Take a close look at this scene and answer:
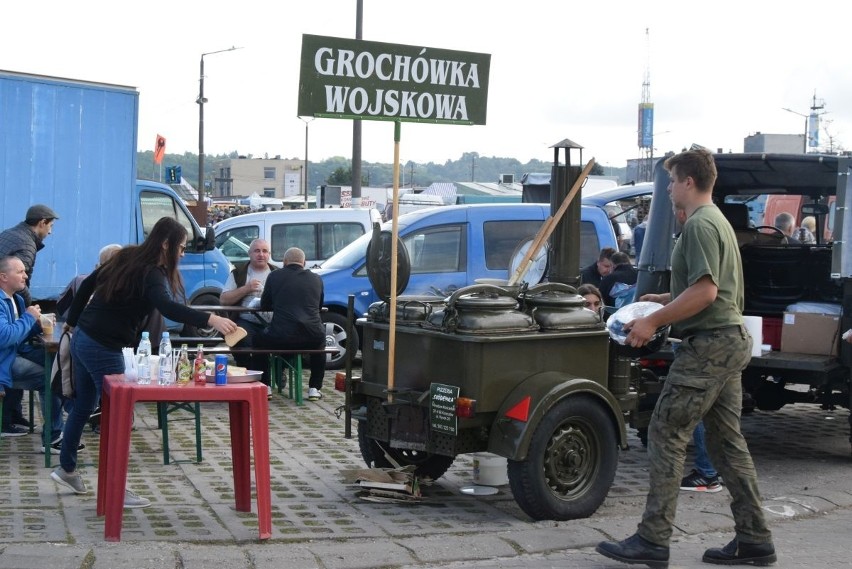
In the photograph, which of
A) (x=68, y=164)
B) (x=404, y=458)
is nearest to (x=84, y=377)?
(x=404, y=458)

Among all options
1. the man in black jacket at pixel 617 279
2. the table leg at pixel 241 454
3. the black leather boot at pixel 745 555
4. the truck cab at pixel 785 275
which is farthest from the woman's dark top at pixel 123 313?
the man in black jacket at pixel 617 279

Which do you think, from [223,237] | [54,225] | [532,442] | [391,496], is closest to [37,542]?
[391,496]

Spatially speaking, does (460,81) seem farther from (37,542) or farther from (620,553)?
(37,542)

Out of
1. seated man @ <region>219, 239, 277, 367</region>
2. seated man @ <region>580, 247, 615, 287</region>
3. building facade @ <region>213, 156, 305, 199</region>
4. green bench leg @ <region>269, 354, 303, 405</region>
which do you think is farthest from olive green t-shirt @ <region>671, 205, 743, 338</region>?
building facade @ <region>213, 156, 305, 199</region>

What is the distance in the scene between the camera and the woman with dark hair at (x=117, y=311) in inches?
274

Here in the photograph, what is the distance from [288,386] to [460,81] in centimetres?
581

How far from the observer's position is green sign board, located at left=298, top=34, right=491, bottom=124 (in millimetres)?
7074

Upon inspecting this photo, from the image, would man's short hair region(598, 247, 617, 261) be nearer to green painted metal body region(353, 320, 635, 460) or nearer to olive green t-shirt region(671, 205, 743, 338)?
green painted metal body region(353, 320, 635, 460)

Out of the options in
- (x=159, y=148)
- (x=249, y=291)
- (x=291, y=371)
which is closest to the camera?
(x=291, y=371)

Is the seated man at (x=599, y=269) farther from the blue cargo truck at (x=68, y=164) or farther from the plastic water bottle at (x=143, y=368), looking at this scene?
the plastic water bottle at (x=143, y=368)

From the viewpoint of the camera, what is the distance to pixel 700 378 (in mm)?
5828

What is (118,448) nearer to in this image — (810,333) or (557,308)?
(557,308)

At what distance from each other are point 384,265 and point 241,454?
4.88 feet

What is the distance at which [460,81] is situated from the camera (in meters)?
7.58
